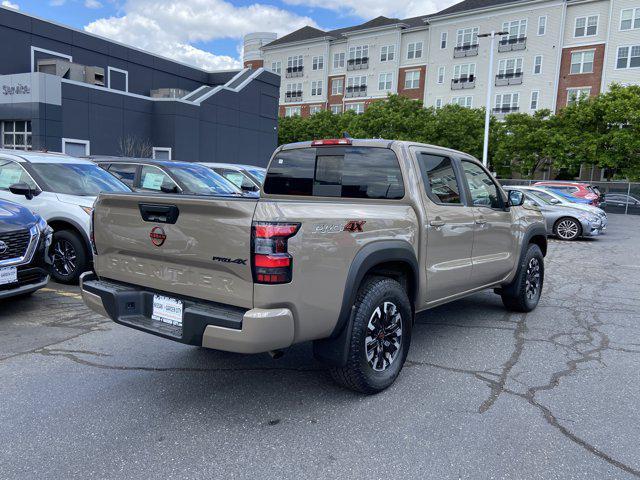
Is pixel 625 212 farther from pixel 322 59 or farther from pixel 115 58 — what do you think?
pixel 322 59

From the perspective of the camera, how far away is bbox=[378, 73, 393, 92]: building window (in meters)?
55.4

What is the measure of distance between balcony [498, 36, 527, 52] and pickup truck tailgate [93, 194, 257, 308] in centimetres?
5080

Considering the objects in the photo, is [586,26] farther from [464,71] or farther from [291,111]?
[291,111]

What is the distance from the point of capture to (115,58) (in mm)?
32844

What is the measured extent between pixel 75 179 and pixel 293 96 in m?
58.5

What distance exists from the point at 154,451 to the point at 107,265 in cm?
151

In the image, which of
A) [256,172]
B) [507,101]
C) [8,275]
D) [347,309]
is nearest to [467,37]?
[507,101]

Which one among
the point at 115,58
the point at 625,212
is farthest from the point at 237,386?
the point at 115,58

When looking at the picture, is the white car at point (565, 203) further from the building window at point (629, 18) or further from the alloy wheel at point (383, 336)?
the building window at point (629, 18)

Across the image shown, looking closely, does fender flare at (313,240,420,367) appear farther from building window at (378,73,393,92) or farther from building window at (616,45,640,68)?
building window at (378,73,393,92)

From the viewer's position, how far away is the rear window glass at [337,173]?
14.2 feet

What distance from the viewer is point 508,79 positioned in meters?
48.0

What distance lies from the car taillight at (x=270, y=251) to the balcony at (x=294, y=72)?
6311 centimetres

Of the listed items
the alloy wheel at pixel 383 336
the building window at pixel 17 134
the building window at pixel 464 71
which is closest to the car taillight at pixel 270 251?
the alloy wheel at pixel 383 336
